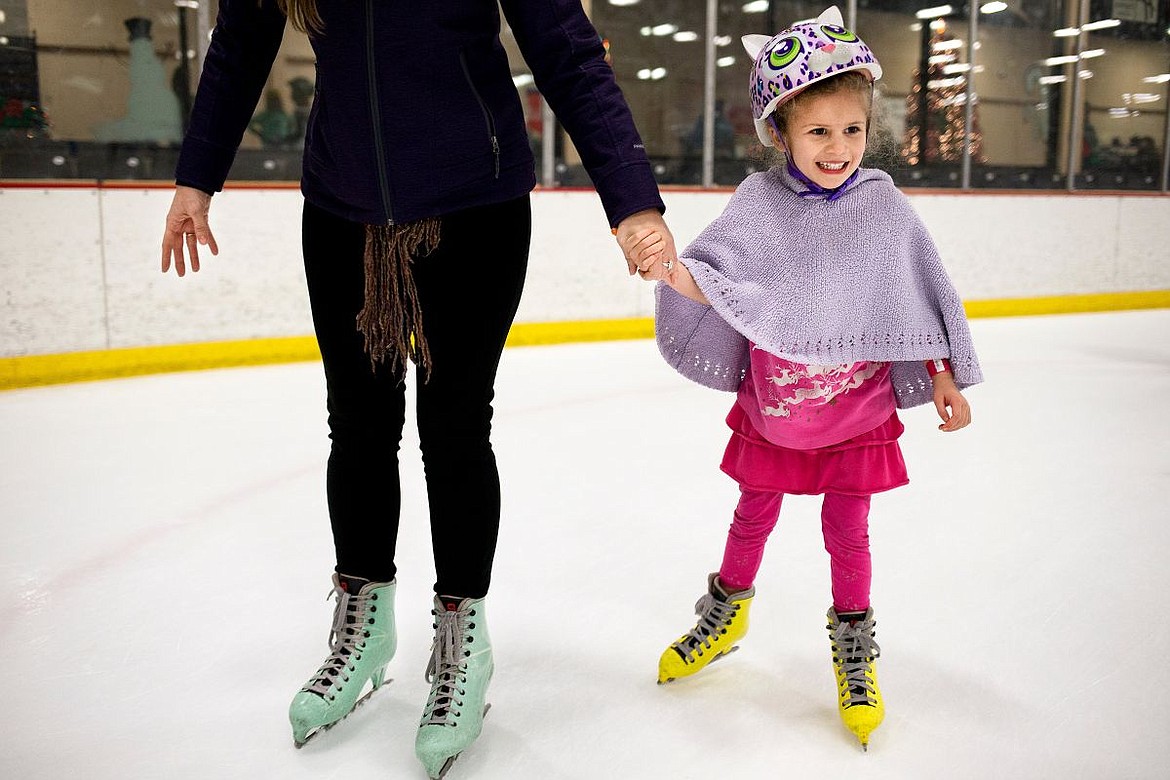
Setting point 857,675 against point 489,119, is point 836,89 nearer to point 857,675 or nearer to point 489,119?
point 489,119

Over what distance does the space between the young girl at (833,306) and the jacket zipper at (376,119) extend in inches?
11.5

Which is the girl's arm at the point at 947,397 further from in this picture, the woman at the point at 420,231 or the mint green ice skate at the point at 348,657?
the mint green ice skate at the point at 348,657

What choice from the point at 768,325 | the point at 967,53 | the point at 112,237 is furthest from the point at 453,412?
the point at 967,53

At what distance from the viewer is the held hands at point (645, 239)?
3.14ft

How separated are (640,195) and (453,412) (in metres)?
0.31

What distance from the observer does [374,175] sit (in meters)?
1.00

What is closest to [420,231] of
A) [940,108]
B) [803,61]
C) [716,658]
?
[803,61]

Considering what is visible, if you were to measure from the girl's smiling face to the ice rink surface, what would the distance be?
65 centimetres

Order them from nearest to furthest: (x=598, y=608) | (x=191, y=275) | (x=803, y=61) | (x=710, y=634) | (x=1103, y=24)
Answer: (x=803, y=61) → (x=710, y=634) → (x=598, y=608) → (x=191, y=275) → (x=1103, y=24)

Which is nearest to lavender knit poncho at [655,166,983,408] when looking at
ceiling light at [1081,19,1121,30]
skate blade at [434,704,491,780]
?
skate blade at [434,704,491,780]

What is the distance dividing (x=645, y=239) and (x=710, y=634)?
0.59 metres

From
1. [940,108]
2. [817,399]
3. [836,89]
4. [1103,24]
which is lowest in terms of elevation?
[817,399]

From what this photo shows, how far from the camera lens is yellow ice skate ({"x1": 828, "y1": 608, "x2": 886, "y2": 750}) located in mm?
1122

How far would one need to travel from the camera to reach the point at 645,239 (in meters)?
0.96
